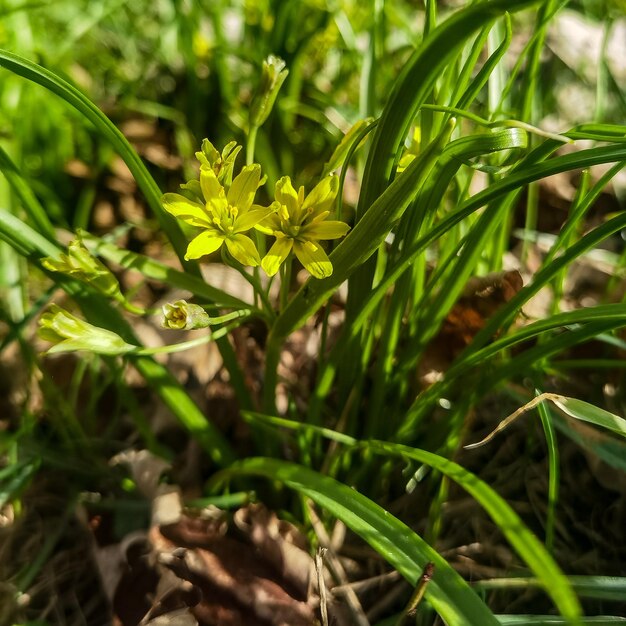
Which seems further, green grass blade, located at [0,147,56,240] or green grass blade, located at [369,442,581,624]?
green grass blade, located at [0,147,56,240]

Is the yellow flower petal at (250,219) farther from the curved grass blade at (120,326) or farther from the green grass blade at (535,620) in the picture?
the green grass blade at (535,620)

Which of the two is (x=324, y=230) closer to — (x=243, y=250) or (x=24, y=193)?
(x=243, y=250)

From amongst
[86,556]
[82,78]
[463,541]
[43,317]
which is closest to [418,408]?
[463,541]

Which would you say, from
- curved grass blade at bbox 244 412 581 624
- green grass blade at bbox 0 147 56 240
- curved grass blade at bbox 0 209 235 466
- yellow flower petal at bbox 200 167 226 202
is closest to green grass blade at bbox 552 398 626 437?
curved grass blade at bbox 244 412 581 624

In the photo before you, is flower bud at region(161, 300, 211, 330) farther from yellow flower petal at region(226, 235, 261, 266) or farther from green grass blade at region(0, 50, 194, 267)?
green grass blade at region(0, 50, 194, 267)

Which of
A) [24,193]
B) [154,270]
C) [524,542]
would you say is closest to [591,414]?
[524,542]

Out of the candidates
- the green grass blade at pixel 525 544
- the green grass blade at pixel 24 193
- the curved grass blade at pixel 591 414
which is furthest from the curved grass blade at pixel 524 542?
the green grass blade at pixel 24 193
